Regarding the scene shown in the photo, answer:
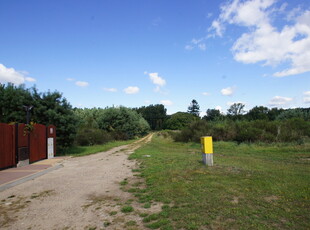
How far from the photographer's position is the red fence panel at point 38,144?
40.4 feet

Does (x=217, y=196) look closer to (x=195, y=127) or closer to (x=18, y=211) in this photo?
(x=18, y=211)

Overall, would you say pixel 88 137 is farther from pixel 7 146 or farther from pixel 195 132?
pixel 7 146

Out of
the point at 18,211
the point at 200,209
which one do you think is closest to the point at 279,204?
the point at 200,209

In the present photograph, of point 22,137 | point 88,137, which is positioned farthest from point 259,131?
point 22,137

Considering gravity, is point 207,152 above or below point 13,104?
below

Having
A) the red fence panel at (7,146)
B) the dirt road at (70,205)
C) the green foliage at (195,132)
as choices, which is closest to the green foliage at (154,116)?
the green foliage at (195,132)

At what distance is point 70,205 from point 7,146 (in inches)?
288

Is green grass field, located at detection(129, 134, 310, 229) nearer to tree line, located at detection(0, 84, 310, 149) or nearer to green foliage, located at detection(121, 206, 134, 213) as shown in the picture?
green foliage, located at detection(121, 206, 134, 213)

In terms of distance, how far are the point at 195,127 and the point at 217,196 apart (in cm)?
2206

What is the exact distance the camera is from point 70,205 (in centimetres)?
503

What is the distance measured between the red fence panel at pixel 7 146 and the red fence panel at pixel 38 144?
146cm

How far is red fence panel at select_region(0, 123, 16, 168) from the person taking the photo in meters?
9.90

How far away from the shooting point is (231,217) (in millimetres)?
3719

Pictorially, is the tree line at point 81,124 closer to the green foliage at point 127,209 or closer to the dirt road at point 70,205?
the dirt road at point 70,205
